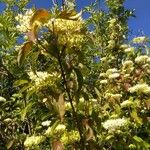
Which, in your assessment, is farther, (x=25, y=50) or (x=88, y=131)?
(x=88, y=131)

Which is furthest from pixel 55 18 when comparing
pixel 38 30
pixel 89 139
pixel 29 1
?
pixel 29 1

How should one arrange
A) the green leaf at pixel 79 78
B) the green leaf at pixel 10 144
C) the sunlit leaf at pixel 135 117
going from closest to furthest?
the green leaf at pixel 79 78
the sunlit leaf at pixel 135 117
the green leaf at pixel 10 144

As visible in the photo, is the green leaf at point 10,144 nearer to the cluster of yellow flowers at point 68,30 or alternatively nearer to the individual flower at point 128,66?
the cluster of yellow flowers at point 68,30

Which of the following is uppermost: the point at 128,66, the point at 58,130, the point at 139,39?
the point at 139,39

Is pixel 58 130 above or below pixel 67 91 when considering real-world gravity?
below

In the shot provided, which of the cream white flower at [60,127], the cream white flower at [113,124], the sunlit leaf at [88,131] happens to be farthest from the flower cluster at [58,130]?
the cream white flower at [113,124]

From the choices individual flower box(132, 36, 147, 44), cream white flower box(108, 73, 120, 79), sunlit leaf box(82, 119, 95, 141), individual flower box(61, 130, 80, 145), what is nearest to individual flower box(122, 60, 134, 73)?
cream white flower box(108, 73, 120, 79)

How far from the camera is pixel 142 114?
481cm

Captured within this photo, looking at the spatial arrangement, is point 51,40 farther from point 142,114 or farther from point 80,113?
point 142,114

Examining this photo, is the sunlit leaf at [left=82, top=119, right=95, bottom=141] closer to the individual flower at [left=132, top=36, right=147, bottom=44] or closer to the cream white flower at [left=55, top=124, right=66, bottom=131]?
the cream white flower at [left=55, top=124, right=66, bottom=131]

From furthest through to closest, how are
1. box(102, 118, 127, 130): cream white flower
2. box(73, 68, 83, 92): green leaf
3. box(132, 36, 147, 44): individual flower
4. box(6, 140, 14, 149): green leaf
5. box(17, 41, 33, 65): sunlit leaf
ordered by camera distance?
1. box(132, 36, 147, 44): individual flower
2. box(6, 140, 14, 149): green leaf
3. box(102, 118, 127, 130): cream white flower
4. box(73, 68, 83, 92): green leaf
5. box(17, 41, 33, 65): sunlit leaf

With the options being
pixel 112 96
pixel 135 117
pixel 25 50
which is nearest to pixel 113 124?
pixel 135 117

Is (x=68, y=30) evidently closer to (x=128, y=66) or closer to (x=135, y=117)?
(x=135, y=117)

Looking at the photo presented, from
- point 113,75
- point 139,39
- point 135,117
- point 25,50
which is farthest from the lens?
point 139,39
